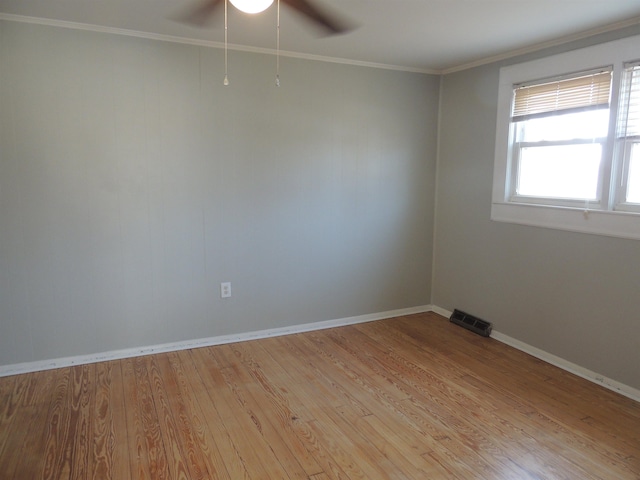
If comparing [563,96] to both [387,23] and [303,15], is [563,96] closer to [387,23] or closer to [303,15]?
[387,23]

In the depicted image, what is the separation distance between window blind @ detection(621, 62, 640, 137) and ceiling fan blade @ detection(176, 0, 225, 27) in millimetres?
2433

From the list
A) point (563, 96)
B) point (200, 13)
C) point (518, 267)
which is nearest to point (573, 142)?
point (563, 96)

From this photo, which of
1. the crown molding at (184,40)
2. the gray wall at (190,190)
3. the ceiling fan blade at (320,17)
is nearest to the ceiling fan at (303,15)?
the ceiling fan blade at (320,17)

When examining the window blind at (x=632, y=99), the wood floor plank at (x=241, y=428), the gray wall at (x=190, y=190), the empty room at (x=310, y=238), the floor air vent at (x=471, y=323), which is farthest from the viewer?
the floor air vent at (x=471, y=323)

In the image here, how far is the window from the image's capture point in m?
2.70

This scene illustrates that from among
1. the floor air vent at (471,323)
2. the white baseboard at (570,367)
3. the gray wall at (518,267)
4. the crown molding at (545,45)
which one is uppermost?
the crown molding at (545,45)

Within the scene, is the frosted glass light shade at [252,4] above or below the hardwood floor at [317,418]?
above

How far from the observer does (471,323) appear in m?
3.83

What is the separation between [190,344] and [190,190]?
1181 mm

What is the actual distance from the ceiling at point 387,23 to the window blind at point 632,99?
0.28m

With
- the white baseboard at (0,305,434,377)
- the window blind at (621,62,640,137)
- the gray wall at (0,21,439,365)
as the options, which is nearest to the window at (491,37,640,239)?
the window blind at (621,62,640,137)

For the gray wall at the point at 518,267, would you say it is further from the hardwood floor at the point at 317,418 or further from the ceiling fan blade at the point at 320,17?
the ceiling fan blade at the point at 320,17

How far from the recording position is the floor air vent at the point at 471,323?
370 cm

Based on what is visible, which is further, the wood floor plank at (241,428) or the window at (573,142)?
the window at (573,142)
